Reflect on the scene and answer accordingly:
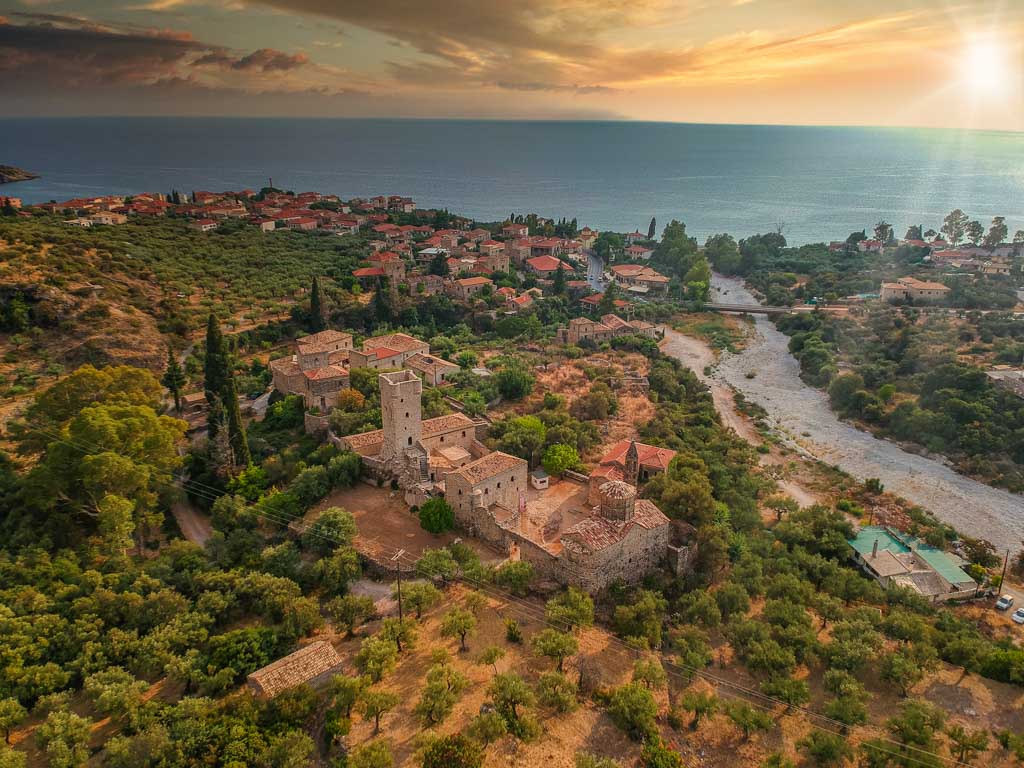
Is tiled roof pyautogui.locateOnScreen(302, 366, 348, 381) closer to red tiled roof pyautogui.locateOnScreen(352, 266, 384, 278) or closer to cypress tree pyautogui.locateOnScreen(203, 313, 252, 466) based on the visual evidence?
cypress tree pyautogui.locateOnScreen(203, 313, 252, 466)

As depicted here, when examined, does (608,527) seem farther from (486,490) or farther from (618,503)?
(486,490)

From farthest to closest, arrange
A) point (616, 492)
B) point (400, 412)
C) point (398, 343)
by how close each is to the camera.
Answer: point (398, 343)
point (400, 412)
point (616, 492)

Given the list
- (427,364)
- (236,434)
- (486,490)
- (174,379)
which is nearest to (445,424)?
(486,490)

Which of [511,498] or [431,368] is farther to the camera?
[431,368]

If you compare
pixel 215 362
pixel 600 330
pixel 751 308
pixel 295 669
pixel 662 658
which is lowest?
pixel 662 658

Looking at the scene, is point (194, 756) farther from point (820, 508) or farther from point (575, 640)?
point (820, 508)

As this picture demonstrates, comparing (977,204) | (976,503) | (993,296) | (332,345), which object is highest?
(977,204)

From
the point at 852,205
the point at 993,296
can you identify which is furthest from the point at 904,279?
Result: the point at 852,205
